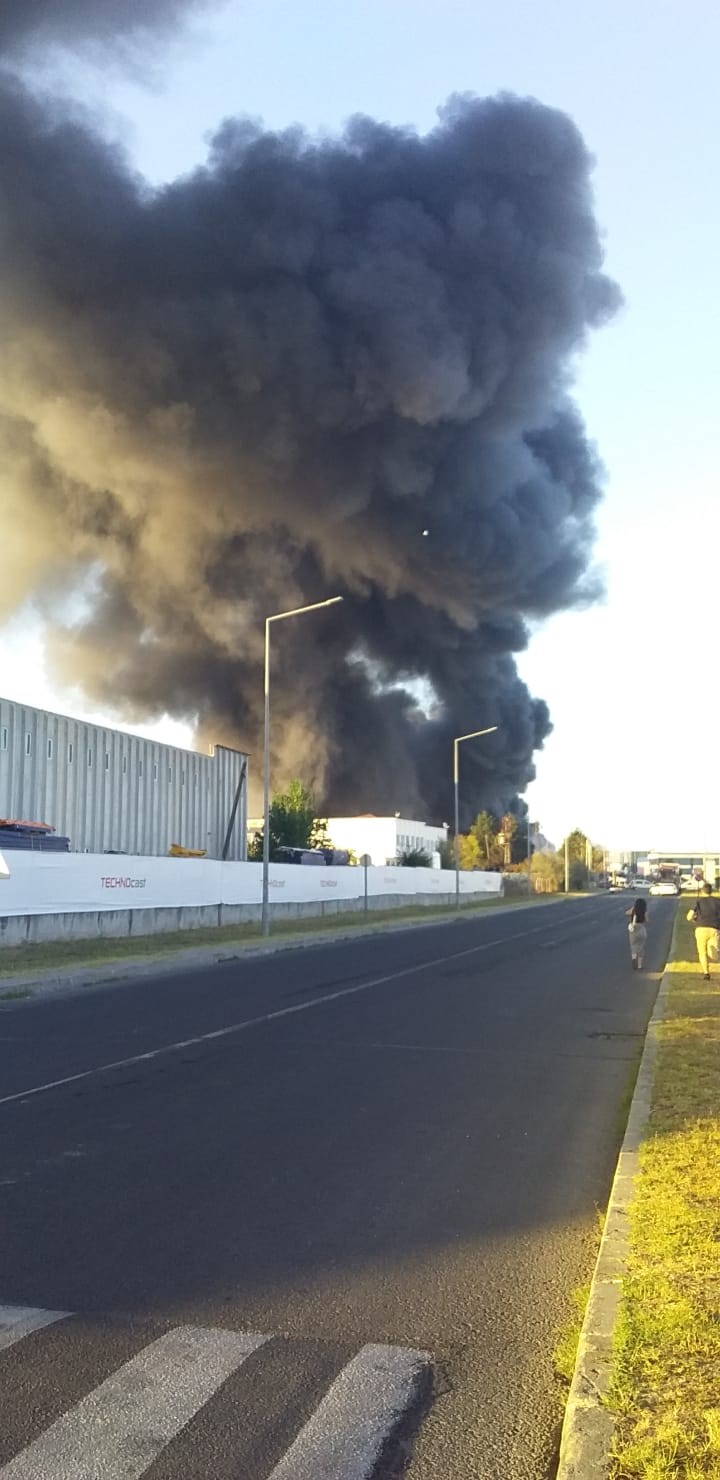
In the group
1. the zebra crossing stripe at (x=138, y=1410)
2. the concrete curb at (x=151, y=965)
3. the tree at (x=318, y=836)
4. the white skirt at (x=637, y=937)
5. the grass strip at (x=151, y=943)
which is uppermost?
the tree at (x=318, y=836)

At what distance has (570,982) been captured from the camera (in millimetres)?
16547

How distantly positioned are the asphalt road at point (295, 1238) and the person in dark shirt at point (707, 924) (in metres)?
5.27

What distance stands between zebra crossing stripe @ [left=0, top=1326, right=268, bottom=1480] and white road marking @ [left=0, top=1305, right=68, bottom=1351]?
381mm

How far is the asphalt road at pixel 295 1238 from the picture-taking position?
324cm

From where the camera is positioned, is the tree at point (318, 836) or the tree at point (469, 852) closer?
the tree at point (318, 836)

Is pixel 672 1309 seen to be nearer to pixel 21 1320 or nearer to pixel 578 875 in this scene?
pixel 21 1320

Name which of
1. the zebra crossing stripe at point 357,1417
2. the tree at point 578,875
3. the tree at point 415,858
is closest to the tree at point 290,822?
the tree at point 415,858

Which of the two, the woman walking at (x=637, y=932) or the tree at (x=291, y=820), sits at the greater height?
the tree at (x=291, y=820)

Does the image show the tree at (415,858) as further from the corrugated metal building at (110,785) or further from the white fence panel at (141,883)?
the white fence panel at (141,883)

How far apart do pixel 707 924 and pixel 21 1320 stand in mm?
13153

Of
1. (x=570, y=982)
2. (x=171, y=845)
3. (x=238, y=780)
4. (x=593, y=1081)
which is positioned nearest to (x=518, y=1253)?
(x=593, y=1081)

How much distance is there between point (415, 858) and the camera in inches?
2450

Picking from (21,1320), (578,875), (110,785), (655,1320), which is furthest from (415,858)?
(655,1320)

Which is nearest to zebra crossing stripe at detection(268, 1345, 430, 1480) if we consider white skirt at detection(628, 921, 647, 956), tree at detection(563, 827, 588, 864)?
white skirt at detection(628, 921, 647, 956)
